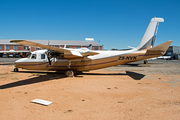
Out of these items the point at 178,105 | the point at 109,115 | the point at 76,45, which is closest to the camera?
the point at 109,115

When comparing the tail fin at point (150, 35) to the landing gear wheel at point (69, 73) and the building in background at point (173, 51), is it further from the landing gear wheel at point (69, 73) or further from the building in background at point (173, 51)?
the building in background at point (173, 51)

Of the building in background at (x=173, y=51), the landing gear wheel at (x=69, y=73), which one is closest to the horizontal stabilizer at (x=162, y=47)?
the landing gear wheel at (x=69, y=73)

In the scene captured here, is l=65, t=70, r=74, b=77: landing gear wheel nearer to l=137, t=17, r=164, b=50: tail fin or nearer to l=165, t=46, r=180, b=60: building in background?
l=137, t=17, r=164, b=50: tail fin

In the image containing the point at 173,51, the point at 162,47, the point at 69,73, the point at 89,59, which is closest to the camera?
the point at 162,47

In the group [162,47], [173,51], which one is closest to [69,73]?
[162,47]

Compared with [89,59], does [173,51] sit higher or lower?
higher

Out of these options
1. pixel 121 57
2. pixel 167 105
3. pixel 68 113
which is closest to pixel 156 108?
pixel 167 105

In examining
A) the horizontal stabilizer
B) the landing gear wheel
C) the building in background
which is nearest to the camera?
the horizontal stabilizer

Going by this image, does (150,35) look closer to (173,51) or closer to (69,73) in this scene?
(69,73)

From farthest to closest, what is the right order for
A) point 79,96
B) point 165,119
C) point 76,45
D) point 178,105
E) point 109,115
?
1. point 76,45
2. point 79,96
3. point 178,105
4. point 109,115
5. point 165,119

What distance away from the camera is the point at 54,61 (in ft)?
41.8

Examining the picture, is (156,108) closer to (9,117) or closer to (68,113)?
(68,113)

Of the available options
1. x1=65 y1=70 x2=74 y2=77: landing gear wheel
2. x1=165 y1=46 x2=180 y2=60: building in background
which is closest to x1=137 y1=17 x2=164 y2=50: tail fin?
x1=65 y1=70 x2=74 y2=77: landing gear wheel

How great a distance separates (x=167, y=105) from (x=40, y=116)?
5.08m
